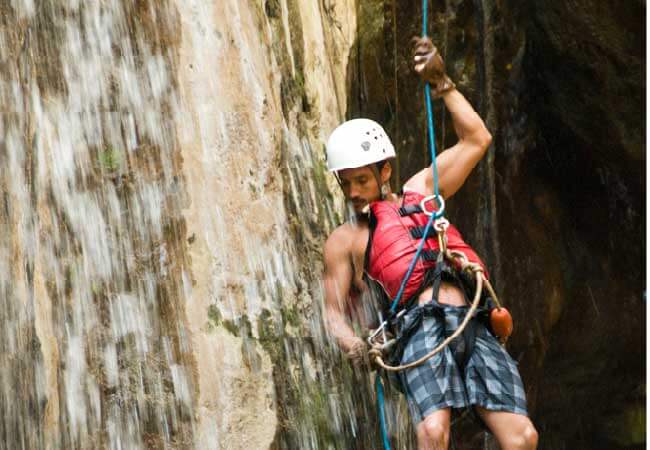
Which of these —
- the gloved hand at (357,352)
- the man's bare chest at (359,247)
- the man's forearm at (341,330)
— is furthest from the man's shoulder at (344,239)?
the gloved hand at (357,352)

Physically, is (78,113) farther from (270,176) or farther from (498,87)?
(498,87)

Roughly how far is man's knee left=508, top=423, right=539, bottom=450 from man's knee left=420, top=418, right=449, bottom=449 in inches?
10.0

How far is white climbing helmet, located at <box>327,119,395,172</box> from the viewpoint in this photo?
430 centimetres

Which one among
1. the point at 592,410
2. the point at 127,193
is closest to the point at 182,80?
the point at 127,193

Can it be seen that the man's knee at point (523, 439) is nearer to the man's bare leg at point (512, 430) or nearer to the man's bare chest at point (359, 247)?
the man's bare leg at point (512, 430)

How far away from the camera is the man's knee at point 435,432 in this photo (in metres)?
3.86

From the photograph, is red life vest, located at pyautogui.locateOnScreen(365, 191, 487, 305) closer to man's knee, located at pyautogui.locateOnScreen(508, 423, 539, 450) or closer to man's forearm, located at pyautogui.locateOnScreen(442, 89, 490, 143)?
man's forearm, located at pyautogui.locateOnScreen(442, 89, 490, 143)

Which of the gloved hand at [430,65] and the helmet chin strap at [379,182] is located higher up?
the gloved hand at [430,65]

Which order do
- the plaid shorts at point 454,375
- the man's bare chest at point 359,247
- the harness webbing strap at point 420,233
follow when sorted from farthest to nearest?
1. the man's bare chest at point 359,247
2. the harness webbing strap at point 420,233
3. the plaid shorts at point 454,375

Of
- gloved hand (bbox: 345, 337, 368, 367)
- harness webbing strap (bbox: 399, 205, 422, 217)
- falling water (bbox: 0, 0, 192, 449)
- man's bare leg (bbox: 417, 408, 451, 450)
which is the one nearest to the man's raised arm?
harness webbing strap (bbox: 399, 205, 422, 217)

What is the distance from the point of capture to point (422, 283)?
4156 mm

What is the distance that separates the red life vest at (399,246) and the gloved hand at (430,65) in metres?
0.50

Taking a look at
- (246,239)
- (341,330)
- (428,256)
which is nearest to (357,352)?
(341,330)

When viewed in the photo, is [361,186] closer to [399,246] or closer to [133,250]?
[399,246]
